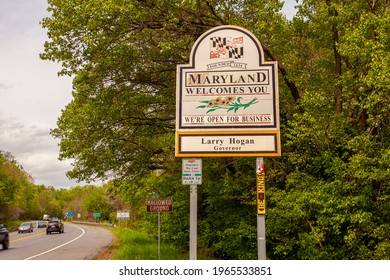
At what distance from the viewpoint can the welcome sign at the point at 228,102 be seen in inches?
382

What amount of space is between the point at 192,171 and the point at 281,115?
685 centimetres

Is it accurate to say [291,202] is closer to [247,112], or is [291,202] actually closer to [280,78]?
[247,112]

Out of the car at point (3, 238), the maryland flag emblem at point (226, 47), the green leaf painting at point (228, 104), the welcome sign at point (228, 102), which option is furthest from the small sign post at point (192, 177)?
the car at point (3, 238)

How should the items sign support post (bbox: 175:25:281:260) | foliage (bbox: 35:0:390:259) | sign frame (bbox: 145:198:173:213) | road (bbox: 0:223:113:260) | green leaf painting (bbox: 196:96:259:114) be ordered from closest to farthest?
sign support post (bbox: 175:25:281:260) < green leaf painting (bbox: 196:96:259:114) < foliage (bbox: 35:0:390:259) < sign frame (bbox: 145:198:173:213) < road (bbox: 0:223:113:260)

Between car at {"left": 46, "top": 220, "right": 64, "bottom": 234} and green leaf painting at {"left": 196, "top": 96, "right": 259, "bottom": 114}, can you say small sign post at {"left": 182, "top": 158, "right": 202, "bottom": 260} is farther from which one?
car at {"left": 46, "top": 220, "right": 64, "bottom": 234}

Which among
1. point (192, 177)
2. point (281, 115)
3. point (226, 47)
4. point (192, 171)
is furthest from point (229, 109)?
point (281, 115)

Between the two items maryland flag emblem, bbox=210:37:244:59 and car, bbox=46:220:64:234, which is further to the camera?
car, bbox=46:220:64:234

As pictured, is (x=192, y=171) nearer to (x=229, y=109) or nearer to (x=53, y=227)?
(x=229, y=109)

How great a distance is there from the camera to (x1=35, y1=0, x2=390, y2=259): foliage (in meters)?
11.9

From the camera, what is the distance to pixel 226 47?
10.2 meters

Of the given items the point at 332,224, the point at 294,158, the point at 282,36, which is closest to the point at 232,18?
the point at 282,36

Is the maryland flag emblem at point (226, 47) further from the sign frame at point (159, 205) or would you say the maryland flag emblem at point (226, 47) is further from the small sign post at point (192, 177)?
the sign frame at point (159, 205)

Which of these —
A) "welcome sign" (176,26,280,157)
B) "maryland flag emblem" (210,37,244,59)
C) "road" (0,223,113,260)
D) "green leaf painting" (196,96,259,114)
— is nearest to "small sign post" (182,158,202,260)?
"welcome sign" (176,26,280,157)

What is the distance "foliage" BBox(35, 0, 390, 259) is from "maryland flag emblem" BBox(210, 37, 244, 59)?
300cm
